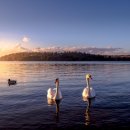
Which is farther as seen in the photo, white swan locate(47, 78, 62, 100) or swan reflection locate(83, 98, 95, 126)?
white swan locate(47, 78, 62, 100)

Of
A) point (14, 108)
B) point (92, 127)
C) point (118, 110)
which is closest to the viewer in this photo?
point (92, 127)

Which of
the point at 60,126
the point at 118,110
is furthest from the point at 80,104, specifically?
the point at 60,126

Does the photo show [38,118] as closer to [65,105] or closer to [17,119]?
[17,119]

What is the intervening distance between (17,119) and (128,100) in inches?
468

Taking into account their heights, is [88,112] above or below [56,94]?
below

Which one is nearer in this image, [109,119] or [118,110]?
[109,119]

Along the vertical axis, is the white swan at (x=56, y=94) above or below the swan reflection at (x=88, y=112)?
above

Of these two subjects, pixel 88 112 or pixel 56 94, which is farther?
pixel 56 94

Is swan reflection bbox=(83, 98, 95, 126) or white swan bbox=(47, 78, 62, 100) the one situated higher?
white swan bbox=(47, 78, 62, 100)

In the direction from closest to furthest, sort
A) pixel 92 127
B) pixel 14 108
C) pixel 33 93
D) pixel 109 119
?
pixel 92 127
pixel 109 119
pixel 14 108
pixel 33 93

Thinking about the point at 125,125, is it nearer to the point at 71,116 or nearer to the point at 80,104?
the point at 71,116

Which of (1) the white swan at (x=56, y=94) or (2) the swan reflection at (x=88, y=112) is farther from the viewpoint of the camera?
(1) the white swan at (x=56, y=94)

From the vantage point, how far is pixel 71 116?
75.6ft

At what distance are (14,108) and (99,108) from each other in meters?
7.37
